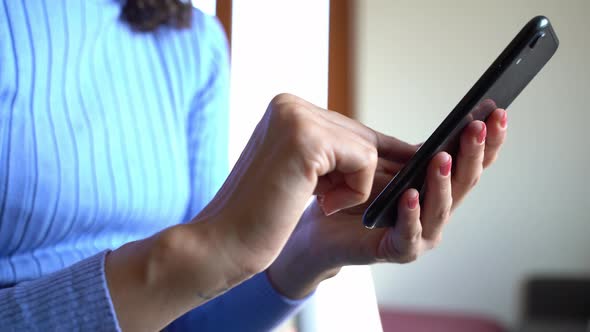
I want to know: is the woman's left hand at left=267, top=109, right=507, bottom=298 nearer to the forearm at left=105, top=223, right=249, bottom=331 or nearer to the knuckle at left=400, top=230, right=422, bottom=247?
the knuckle at left=400, top=230, right=422, bottom=247

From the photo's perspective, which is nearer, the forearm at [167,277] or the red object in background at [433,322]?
the forearm at [167,277]

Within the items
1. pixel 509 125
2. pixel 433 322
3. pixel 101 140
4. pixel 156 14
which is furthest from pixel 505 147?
pixel 101 140

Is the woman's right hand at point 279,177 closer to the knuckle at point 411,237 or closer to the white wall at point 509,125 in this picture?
the knuckle at point 411,237

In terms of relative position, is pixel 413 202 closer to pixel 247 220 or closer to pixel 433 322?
pixel 247 220

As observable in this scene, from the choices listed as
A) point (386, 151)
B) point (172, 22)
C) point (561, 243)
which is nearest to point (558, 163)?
point (561, 243)

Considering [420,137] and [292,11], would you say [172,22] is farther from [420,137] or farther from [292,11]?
[420,137]

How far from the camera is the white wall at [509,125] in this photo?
2283 millimetres

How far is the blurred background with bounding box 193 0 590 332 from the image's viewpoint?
2271mm

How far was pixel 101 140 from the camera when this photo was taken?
26.5 inches

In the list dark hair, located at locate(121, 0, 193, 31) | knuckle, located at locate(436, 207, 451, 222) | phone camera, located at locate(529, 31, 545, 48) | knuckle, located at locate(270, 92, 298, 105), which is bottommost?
knuckle, located at locate(436, 207, 451, 222)


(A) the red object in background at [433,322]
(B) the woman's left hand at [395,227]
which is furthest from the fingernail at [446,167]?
(A) the red object in background at [433,322]

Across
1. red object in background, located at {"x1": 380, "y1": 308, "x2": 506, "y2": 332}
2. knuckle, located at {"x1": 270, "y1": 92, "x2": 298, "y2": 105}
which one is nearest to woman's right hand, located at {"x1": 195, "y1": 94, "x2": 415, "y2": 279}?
knuckle, located at {"x1": 270, "y1": 92, "x2": 298, "y2": 105}

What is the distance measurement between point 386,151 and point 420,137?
1.91 metres

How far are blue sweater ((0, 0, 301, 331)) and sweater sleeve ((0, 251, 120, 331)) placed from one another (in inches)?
3.1
